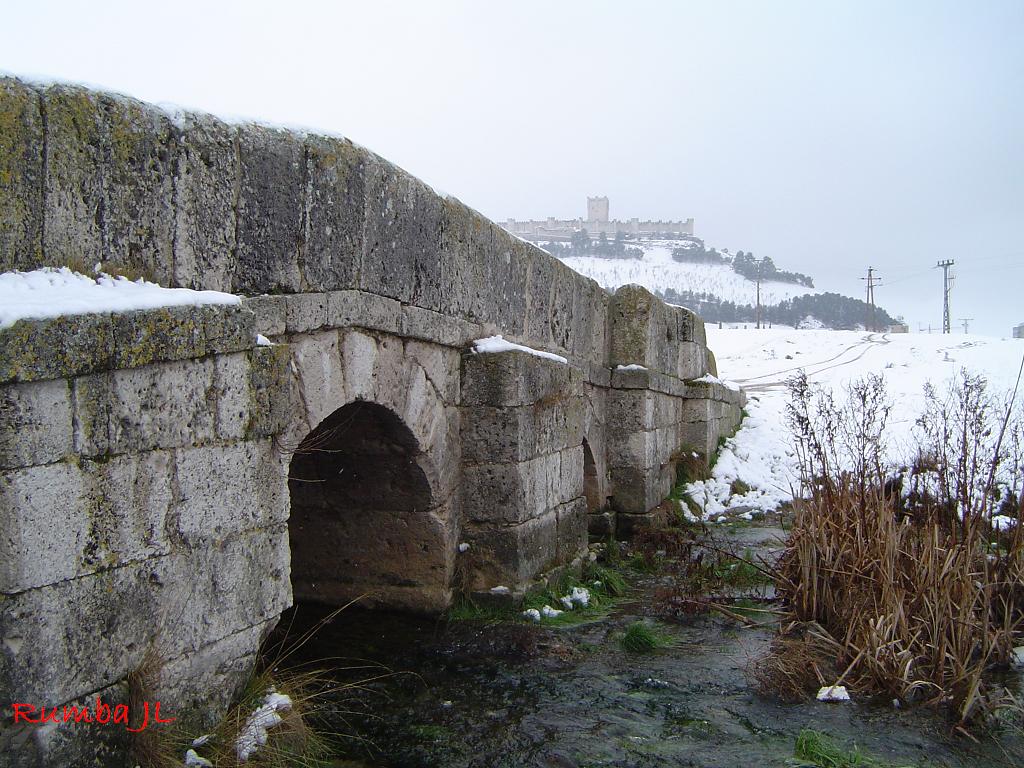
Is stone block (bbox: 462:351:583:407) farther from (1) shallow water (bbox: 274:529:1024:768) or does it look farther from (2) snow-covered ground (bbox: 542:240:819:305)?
(2) snow-covered ground (bbox: 542:240:819:305)

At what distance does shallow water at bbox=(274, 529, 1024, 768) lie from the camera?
3664 millimetres

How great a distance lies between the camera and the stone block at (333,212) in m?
3.85

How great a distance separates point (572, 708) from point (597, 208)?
113982 millimetres

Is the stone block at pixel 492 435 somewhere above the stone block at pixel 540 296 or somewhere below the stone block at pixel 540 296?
below

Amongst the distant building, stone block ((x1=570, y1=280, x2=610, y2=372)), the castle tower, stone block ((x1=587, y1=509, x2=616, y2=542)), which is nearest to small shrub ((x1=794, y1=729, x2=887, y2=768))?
stone block ((x1=570, y1=280, x2=610, y2=372))

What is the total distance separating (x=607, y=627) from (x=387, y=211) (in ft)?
9.44

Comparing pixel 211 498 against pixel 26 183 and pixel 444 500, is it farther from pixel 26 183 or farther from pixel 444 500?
pixel 444 500

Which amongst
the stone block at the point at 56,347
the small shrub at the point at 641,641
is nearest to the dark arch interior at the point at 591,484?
the small shrub at the point at 641,641

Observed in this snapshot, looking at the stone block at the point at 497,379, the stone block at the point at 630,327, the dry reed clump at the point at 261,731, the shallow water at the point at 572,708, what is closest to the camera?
the dry reed clump at the point at 261,731

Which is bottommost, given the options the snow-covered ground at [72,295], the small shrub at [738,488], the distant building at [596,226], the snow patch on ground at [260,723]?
the small shrub at [738,488]

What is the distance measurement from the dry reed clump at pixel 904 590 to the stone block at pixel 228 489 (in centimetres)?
266

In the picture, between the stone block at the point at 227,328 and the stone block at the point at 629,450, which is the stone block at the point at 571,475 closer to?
the stone block at the point at 629,450

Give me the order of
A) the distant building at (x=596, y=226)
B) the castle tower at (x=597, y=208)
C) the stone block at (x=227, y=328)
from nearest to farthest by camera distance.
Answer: the stone block at (x=227, y=328), the distant building at (x=596, y=226), the castle tower at (x=597, y=208)

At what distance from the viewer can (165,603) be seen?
285cm
